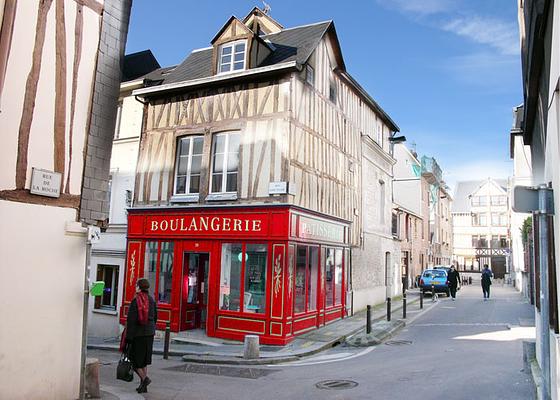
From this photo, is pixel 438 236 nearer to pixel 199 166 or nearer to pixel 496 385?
pixel 199 166

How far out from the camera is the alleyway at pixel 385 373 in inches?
279

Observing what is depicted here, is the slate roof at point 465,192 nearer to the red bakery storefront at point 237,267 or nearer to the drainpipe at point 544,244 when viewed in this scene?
the red bakery storefront at point 237,267

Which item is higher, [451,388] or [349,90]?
[349,90]

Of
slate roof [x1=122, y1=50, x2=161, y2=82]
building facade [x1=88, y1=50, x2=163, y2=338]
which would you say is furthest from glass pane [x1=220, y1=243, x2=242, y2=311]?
slate roof [x1=122, y1=50, x2=161, y2=82]

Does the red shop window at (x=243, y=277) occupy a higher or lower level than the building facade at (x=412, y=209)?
lower

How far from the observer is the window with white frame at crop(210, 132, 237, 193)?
13148 mm

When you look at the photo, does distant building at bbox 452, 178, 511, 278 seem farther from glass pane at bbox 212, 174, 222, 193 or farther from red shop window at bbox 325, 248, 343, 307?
glass pane at bbox 212, 174, 222, 193

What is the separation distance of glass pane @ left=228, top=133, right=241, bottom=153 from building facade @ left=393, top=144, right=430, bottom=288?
1740 cm

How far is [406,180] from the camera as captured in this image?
33.9 metres

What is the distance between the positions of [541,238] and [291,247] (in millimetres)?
8378

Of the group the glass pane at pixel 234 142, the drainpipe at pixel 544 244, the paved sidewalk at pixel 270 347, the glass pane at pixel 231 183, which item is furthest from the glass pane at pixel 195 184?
the drainpipe at pixel 544 244

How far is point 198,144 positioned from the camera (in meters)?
14.0

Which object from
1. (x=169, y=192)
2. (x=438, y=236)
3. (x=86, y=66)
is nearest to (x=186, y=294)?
(x=169, y=192)

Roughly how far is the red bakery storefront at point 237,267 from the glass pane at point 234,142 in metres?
1.73
